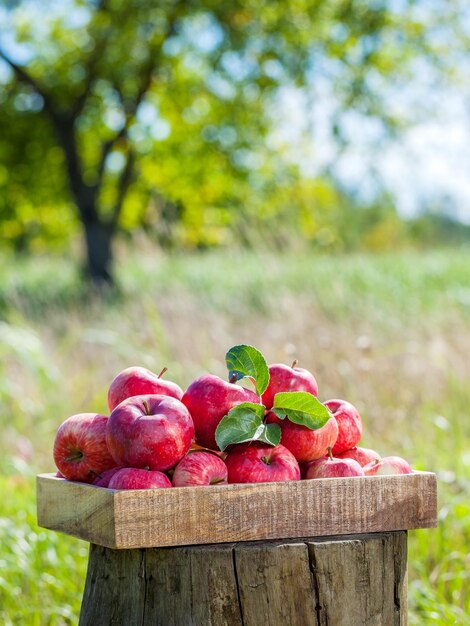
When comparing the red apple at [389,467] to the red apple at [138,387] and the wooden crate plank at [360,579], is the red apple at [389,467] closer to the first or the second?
the wooden crate plank at [360,579]

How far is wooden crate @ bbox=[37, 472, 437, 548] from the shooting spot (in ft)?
6.35

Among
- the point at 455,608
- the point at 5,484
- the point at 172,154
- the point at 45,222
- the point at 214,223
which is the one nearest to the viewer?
the point at 455,608

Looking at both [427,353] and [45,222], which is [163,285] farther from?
[45,222]

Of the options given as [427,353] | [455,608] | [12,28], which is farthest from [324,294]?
[12,28]

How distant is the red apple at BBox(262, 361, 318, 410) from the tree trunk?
42.1 feet

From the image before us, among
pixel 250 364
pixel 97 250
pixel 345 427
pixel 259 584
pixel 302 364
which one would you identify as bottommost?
pixel 259 584

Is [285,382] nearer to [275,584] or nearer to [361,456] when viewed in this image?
[361,456]

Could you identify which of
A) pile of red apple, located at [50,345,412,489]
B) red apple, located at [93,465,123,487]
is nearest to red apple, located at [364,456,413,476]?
pile of red apple, located at [50,345,412,489]

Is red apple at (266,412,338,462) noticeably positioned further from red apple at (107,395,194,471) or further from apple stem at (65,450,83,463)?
apple stem at (65,450,83,463)

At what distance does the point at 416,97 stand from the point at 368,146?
1579mm

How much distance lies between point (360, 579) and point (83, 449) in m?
0.68

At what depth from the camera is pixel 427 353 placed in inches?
244

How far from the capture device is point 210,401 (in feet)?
7.09

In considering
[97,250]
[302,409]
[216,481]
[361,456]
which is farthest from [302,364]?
[97,250]
